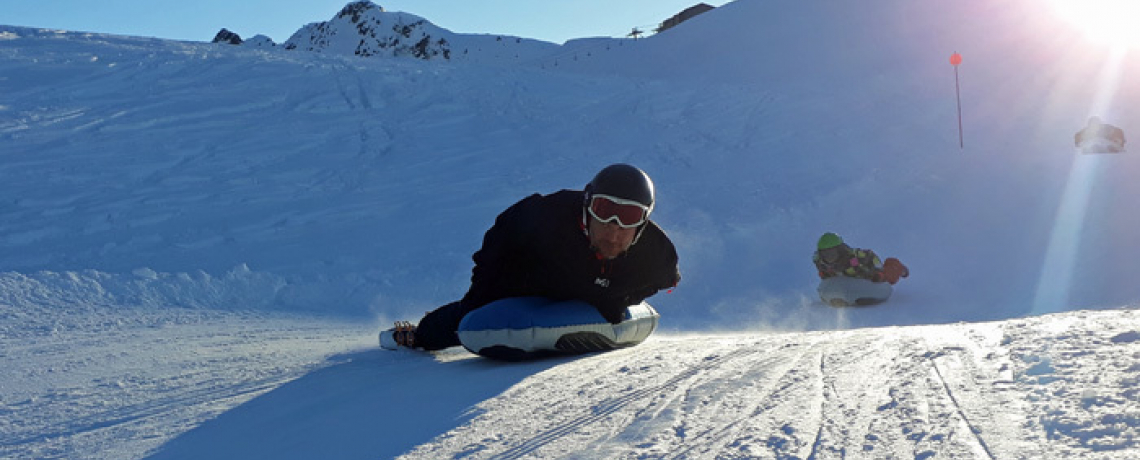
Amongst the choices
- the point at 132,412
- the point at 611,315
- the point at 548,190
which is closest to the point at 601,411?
the point at 132,412

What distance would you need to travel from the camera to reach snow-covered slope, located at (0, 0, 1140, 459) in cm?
287

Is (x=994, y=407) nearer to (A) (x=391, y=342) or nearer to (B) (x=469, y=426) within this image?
(B) (x=469, y=426)

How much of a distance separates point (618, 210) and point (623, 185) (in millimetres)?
131

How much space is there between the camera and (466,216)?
1288cm

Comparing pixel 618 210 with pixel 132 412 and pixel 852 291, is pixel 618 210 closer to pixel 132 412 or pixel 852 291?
pixel 132 412

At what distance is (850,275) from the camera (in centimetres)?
1022

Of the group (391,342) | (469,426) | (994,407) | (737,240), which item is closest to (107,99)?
(737,240)

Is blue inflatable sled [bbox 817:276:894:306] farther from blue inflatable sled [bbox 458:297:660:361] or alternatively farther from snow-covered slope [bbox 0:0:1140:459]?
blue inflatable sled [bbox 458:297:660:361]

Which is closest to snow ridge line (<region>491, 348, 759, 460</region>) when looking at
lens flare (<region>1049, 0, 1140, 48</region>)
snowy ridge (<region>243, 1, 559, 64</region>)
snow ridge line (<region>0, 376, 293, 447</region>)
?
snow ridge line (<region>0, 376, 293, 447</region>)

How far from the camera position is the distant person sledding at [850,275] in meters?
10.2

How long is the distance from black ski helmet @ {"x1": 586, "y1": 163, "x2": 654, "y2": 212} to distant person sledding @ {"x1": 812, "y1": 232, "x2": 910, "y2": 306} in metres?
6.26

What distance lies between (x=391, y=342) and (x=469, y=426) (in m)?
2.96

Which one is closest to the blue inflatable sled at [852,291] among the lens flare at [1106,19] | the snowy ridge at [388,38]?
the lens flare at [1106,19]

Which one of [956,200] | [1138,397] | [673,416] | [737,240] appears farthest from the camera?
[956,200]
